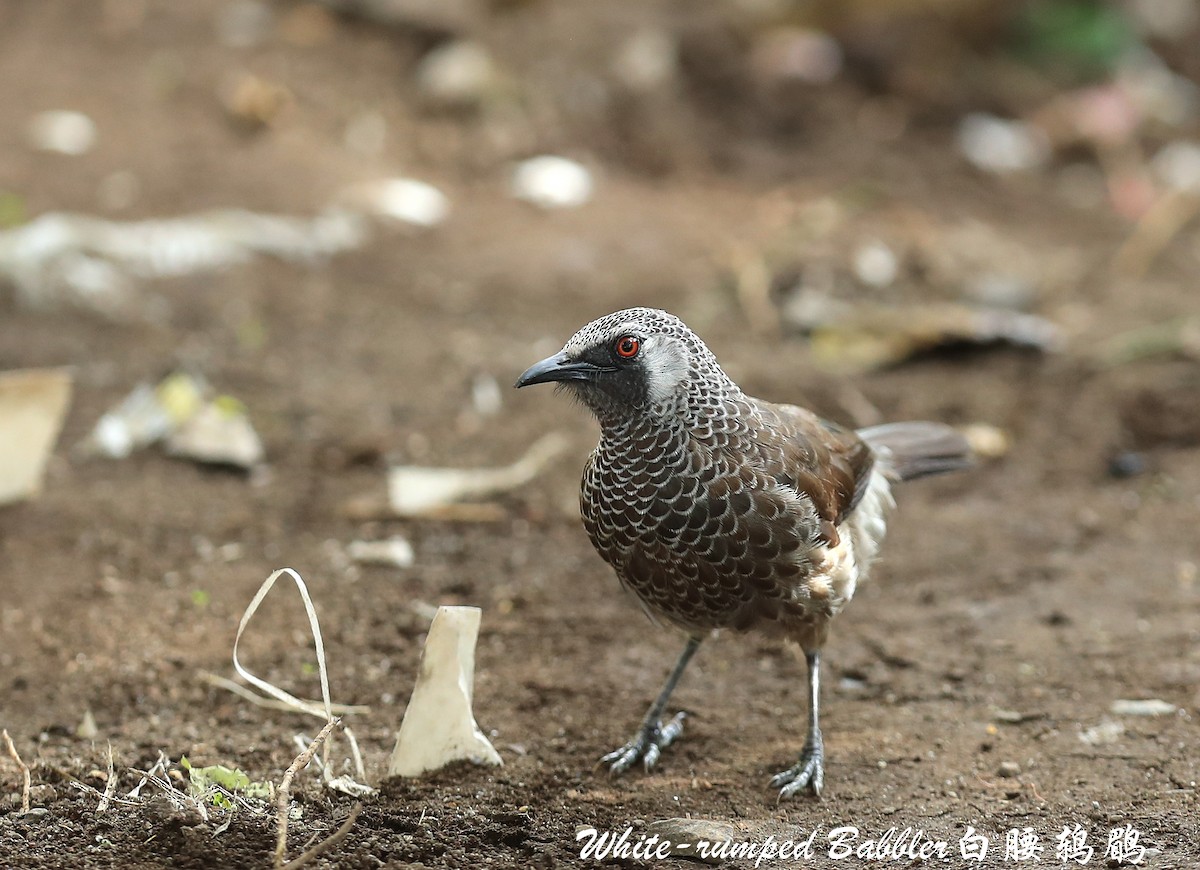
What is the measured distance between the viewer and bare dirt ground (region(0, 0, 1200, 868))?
3.58 metres

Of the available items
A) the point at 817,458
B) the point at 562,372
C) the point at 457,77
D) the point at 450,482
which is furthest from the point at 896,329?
the point at 457,77

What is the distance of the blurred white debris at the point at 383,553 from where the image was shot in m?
4.89

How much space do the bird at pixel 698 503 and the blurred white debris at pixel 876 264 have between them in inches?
157

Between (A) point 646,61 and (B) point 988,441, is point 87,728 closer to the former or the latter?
(B) point 988,441

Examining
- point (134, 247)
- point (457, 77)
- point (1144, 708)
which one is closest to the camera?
point (1144, 708)

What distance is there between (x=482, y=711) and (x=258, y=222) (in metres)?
4.54

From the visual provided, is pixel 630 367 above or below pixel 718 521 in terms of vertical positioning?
above

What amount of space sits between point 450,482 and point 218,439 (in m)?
1.09

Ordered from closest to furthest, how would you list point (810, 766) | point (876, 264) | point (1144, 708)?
point (810, 766), point (1144, 708), point (876, 264)

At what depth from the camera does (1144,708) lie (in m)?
3.98

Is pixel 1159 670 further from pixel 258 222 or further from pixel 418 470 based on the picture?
pixel 258 222

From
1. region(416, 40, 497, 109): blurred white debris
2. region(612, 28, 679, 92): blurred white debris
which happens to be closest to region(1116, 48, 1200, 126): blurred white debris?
region(612, 28, 679, 92): blurred white debris

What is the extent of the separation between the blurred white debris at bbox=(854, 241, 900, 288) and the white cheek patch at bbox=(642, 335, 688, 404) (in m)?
4.24

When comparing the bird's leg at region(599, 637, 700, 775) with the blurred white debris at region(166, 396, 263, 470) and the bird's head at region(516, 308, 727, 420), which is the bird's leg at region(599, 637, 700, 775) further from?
the blurred white debris at region(166, 396, 263, 470)
